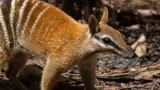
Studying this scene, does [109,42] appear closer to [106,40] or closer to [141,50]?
[106,40]

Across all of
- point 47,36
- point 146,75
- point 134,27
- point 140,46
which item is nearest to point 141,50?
point 140,46

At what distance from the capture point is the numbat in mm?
5520

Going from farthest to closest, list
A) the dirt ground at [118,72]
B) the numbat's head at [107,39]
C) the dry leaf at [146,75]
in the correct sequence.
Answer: the dry leaf at [146,75] → the dirt ground at [118,72] → the numbat's head at [107,39]

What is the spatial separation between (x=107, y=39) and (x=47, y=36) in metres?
0.82

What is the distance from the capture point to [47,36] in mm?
5648

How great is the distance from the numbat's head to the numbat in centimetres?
2

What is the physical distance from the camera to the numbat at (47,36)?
18.1 ft

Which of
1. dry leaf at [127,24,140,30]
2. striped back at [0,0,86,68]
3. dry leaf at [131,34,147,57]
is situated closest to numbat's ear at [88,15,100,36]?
striped back at [0,0,86,68]

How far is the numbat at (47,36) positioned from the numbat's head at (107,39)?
0.02 m

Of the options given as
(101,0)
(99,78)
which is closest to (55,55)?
(99,78)

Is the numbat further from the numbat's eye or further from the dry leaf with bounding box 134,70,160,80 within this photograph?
the dry leaf with bounding box 134,70,160,80

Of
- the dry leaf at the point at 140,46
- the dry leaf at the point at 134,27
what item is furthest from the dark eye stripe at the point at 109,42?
the dry leaf at the point at 134,27

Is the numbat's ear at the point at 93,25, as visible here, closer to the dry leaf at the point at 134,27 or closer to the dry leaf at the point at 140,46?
the dry leaf at the point at 140,46

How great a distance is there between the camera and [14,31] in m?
5.70
